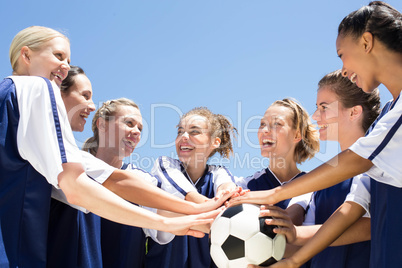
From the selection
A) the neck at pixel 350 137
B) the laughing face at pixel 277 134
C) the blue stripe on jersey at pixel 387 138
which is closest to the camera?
the blue stripe on jersey at pixel 387 138

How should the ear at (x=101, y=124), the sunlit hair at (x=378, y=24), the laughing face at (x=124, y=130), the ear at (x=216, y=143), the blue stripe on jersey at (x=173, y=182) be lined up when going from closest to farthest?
the sunlit hair at (x=378, y=24) → the blue stripe on jersey at (x=173, y=182) → the laughing face at (x=124, y=130) → the ear at (x=101, y=124) → the ear at (x=216, y=143)

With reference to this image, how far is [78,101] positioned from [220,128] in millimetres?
2282

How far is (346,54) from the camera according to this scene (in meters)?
3.29

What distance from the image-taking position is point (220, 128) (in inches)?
248

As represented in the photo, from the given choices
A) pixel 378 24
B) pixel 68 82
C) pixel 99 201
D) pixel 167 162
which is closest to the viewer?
pixel 99 201

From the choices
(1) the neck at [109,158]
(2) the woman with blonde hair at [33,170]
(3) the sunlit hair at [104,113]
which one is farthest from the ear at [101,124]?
(2) the woman with blonde hair at [33,170]

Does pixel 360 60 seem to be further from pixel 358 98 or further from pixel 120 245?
pixel 120 245

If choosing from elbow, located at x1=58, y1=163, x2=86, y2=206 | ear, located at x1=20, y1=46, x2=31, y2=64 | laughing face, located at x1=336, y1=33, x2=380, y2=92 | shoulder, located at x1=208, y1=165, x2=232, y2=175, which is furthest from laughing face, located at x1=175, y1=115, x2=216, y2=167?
elbow, located at x1=58, y1=163, x2=86, y2=206

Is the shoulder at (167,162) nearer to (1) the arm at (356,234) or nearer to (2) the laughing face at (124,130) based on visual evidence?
(2) the laughing face at (124,130)

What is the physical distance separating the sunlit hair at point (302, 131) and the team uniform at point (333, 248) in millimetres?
1210

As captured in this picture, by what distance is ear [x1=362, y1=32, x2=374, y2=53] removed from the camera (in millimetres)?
3121

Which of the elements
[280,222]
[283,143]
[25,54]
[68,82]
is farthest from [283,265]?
[68,82]

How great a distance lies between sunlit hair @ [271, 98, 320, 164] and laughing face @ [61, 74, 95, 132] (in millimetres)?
2489

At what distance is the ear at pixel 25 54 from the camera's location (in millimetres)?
3431
